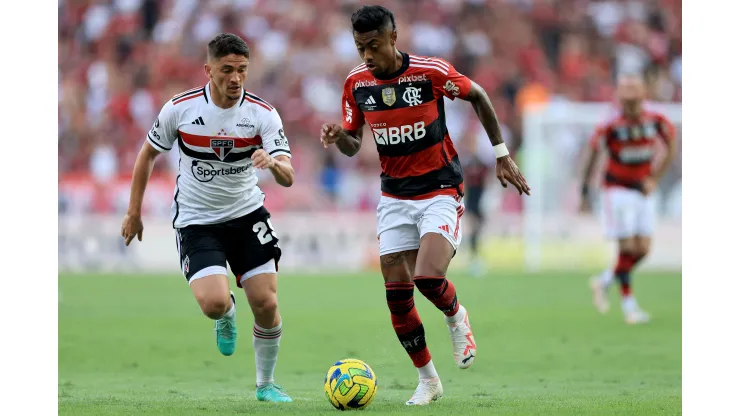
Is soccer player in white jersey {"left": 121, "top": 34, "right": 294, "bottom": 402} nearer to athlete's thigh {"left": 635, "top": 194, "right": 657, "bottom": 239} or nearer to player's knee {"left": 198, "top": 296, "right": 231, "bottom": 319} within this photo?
player's knee {"left": 198, "top": 296, "right": 231, "bottom": 319}

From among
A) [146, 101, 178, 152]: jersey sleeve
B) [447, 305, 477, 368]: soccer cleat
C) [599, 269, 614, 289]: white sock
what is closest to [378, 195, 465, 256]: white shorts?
[447, 305, 477, 368]: soccer cleat

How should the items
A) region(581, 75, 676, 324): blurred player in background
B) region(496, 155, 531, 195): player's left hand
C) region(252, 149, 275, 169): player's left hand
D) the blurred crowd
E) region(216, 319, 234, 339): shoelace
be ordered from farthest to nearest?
1. the blurred crowd
2. region(581, 75, 676, 324): blurred player in background
3. region(216, 319, 234, 339): shoelace
4. region(496, 155, 531, 195): player's left hand
5. region(252, 149, 275, 169): player's left hand

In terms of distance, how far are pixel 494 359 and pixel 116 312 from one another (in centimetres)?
612

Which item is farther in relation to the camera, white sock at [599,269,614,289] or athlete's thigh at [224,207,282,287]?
white sock at [599,269,614,289]

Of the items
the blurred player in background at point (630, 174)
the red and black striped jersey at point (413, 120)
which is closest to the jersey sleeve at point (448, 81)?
the red and black striped jersey at point (413, 120)

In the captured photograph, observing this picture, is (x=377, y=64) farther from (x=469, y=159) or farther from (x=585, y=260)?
(x=585, y=260)

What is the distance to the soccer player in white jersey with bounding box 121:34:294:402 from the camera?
727 cm

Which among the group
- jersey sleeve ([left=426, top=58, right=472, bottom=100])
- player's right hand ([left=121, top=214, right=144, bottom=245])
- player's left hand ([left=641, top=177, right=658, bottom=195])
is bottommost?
player's right hand ([left=121, top=214, right=144, bottom=245])

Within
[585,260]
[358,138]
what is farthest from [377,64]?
[585,260]

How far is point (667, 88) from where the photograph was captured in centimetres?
2556

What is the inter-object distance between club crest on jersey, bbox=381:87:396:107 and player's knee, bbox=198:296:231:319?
5.78 ft

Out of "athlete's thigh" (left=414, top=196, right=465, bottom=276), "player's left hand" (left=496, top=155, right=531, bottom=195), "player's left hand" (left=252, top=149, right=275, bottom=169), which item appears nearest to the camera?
"player's left hand" (left=252, top=149, right=275, bottom=169)

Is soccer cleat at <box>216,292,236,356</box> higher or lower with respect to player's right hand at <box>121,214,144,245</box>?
lower

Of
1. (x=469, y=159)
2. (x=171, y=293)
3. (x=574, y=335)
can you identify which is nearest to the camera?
(x=574, y=335)
